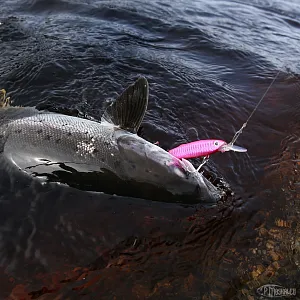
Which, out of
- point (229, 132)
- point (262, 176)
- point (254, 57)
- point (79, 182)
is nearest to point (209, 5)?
point (254, 57)

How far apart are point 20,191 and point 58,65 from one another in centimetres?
314

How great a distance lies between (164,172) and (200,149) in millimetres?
396

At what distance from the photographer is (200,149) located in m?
2.85

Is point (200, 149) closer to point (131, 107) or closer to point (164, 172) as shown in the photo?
point (164, 172)

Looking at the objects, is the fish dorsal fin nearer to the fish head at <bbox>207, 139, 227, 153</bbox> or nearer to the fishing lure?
Answer: the fishing lure

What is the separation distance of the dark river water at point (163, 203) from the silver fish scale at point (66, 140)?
1.16ft

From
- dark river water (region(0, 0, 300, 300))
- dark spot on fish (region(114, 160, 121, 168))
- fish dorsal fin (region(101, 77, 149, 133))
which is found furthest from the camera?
fish dorsal fin (region(101, 77, 149, 133))

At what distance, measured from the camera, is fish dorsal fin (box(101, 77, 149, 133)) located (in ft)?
10.3

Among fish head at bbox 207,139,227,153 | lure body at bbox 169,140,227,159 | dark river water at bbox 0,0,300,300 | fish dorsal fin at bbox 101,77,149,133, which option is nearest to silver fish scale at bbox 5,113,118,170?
fish dorsal fin at bbox 101,77,149,133

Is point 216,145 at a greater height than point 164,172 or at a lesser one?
greater

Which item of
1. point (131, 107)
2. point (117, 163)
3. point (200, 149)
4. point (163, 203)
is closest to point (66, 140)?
point (117, 163)

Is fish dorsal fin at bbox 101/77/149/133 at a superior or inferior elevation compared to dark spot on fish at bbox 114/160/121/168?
superior

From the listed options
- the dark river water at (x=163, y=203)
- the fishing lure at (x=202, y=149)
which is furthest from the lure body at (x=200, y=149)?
the dark river water at (x=163, y=203)

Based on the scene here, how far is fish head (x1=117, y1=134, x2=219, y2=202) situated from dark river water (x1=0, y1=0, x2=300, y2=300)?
0.23 meters
